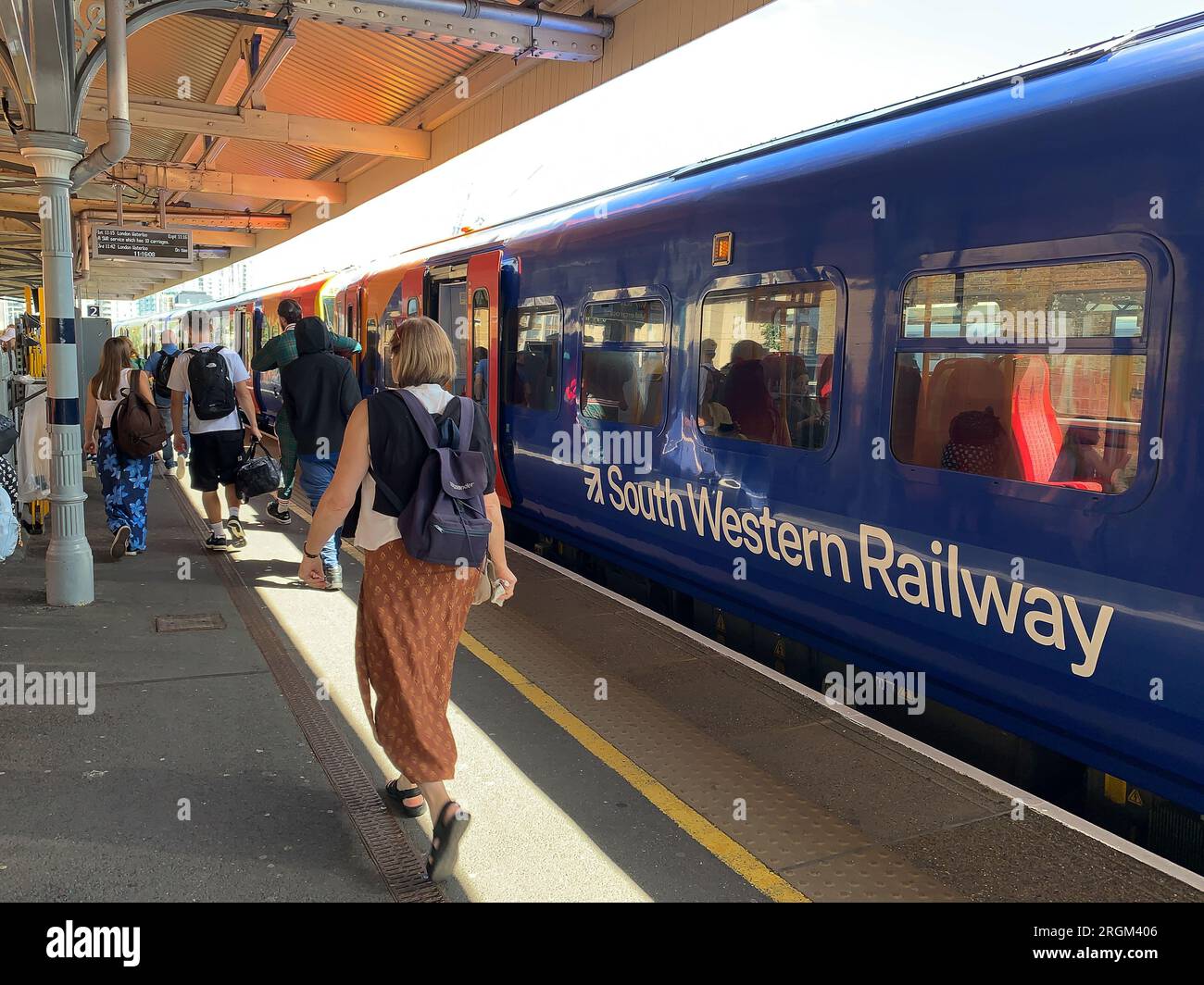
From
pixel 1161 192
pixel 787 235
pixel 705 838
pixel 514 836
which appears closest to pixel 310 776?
pixel 514 836

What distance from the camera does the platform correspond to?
10.3 ft

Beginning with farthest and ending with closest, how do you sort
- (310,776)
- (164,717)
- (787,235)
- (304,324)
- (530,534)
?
1. (530,534)
2. (304,324)
3. (787,235)
4. (164,717)
5. (310,776)

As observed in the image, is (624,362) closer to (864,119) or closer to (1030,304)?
(864,119)

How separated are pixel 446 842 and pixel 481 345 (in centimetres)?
583

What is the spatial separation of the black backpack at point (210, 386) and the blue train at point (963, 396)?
3219 mm

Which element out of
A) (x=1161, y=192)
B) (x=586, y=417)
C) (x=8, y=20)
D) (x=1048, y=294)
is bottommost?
(x=586, y=417)

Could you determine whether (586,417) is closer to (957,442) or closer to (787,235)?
(787,235)

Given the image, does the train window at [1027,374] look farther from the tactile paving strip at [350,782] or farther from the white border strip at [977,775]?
the tactile paving strip at [350,782]

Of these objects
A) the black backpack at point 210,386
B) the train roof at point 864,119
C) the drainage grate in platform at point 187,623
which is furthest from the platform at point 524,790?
the train roof at point 864,119

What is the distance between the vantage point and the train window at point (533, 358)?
7.18 metres

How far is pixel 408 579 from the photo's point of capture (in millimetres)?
3109

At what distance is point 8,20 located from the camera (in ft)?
21.5

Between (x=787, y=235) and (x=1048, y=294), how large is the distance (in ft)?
4.99

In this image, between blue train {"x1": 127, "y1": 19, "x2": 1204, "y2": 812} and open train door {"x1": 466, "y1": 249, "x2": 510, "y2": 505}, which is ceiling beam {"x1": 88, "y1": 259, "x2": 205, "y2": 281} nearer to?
open train door {"x1": 466, "y1": 249, "x2": 510, "y2": 505}
